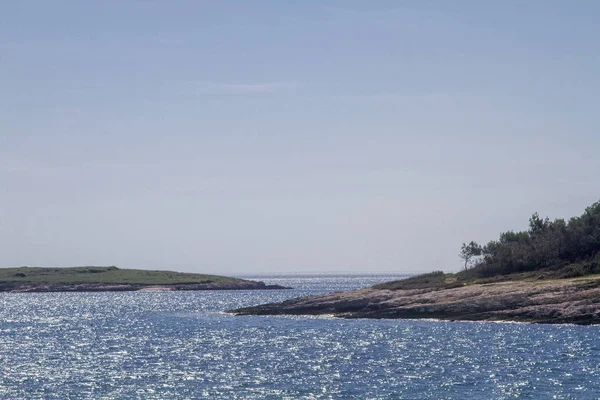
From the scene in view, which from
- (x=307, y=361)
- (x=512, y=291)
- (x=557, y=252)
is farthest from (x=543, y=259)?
(x=307, y=361)

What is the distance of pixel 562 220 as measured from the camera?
16125 cm

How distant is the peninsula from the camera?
3967 inches

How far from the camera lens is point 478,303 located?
108 m

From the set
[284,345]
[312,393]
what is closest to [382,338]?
[284,345]

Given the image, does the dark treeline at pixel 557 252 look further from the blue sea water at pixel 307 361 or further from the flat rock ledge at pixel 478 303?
the blue sea water at pixel 307 361

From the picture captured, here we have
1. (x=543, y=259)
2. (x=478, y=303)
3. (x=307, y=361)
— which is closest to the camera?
(x=307, y=361)

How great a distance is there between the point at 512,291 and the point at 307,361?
160 ft

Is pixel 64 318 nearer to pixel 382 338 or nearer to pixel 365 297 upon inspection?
pixel 365 297

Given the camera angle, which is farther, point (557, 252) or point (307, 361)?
point (557, 252)

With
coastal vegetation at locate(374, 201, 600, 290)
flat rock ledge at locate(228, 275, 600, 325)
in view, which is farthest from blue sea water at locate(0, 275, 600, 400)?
coastal vegetation at locate(374, 201, 600, 290)

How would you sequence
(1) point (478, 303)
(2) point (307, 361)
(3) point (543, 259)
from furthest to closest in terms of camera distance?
(3) point (543, 259) → (1) point (478, 303) → (2) point (307, 361)

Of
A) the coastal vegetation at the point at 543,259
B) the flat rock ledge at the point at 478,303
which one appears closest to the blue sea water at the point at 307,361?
the flat rock ledge at the point at 478,303

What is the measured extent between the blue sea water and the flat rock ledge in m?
4.82

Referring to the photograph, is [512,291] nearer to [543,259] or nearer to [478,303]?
[478,303]
